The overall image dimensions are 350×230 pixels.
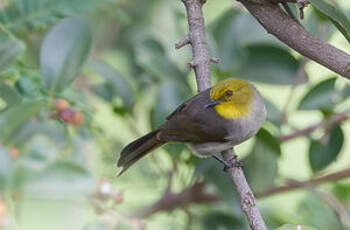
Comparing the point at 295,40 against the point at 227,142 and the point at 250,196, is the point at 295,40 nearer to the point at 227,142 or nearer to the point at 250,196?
the point at 250,196

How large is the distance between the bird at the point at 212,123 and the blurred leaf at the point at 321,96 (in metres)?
0.17

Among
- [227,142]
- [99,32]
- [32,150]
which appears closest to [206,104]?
[227,142]

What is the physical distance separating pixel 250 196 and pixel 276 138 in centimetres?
57

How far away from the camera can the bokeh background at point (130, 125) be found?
4.89 ft

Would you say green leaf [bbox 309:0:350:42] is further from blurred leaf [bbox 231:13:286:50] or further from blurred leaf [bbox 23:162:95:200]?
blurred leaf [bbox 231:13:286:50]

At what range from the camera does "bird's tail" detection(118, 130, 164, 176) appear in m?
2.35

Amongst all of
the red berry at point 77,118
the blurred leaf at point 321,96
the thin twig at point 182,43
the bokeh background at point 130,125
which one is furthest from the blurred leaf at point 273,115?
the red berry at point 77,118

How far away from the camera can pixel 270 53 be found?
2.48 metres

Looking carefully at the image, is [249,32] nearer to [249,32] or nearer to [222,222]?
[249,32]

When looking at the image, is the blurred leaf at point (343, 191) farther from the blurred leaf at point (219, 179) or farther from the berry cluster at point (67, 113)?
the berry cluster at point (67, 113)

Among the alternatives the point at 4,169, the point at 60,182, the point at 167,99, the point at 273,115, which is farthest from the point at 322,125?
the point at 4,169

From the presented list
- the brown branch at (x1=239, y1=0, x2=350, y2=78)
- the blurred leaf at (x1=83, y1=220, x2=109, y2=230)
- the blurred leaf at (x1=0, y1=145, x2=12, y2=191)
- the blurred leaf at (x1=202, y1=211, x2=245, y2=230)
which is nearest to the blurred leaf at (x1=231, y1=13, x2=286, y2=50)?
the blurred leaf at (x1=202, y1=211, x2=245, y2=230)

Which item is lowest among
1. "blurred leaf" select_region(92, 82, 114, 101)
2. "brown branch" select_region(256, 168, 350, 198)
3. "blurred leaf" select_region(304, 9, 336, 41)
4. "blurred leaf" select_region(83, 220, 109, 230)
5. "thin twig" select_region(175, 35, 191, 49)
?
"blurred leaf" select_region(83, 220, 109, 230)

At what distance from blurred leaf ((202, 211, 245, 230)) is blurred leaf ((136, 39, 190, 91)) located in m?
0.48
